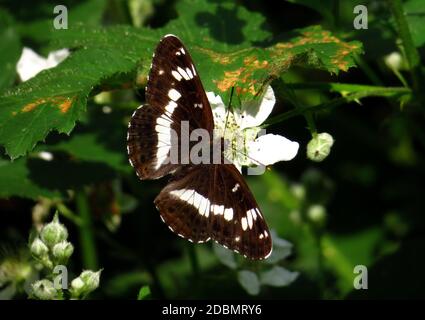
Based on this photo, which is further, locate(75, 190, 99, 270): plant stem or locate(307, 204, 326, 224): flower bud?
locate(307, 204, 326, 224): flower bud

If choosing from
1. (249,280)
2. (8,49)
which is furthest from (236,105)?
(8,49)

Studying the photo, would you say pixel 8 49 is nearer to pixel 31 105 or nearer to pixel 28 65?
pixel 28 65

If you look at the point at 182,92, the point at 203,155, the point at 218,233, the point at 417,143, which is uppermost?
the point at 417,143

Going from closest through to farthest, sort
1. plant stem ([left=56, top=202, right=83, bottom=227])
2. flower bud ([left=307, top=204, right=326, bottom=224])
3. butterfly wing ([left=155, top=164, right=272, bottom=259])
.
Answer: butterfly wing ([left=155, top=164, right=272, bottom=259])
plant stem ([left=56, top=202, right=83, bottom=227])
flower bud ([left=307, top=204, right=326, bottom=224])

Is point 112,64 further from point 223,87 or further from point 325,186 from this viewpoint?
point 325,186

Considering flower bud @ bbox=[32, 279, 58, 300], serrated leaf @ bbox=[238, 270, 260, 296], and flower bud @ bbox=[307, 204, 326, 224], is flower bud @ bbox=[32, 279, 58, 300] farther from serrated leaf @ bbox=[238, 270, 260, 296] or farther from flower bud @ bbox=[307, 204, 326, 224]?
flower bud @ bbox=[307, 204, 326, 224]

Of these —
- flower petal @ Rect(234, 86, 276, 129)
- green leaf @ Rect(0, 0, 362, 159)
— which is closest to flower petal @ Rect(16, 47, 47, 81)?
green leaf @ Rect(0, 0, 362, 159)

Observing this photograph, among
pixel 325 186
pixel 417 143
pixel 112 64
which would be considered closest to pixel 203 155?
pixel 112 64
